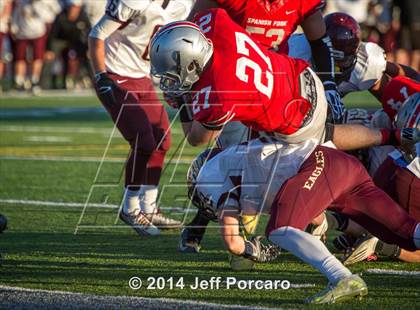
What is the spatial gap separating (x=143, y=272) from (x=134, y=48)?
7.28ft

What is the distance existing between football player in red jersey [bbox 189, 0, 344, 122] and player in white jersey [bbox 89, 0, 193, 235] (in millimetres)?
1030

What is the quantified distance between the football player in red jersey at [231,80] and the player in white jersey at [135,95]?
71.1 inches

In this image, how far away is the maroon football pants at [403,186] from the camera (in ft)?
17.3

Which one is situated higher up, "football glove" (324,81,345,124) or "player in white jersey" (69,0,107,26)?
"football glove" (324,81,345,124)

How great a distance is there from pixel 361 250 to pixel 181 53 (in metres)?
1.58

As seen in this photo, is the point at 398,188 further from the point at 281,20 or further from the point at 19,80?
the point at 19,80

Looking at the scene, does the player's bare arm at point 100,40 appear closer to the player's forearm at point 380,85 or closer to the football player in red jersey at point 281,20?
the football player in red jersey at point 281,20

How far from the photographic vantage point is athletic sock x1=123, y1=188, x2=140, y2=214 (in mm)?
6645

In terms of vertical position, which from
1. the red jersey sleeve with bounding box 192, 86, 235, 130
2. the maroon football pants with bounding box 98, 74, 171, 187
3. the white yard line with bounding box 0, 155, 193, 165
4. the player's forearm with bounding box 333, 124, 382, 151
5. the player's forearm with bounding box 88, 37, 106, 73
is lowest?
the white yard line with bounding box 0, 155, 193, 165

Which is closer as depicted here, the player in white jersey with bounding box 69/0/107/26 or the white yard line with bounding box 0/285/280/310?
the white yard line with bounding box 0/285/280/310

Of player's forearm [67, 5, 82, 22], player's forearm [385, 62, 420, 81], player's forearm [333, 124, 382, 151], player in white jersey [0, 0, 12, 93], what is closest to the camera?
player's forearm [333, 124, 382, 151]

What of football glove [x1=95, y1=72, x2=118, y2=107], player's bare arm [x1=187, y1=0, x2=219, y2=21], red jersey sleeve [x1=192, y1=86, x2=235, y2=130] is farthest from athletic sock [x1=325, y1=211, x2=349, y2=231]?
football glove [x1=95, y1=72, x2=118, y2=107]

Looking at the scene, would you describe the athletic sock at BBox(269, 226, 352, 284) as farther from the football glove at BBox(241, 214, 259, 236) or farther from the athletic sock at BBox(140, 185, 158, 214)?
the athletic sock at BBox(140, 185, 158, 214)

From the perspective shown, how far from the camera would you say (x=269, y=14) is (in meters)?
5.91
